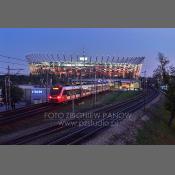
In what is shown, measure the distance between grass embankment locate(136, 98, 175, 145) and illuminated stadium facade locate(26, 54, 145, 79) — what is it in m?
4.34

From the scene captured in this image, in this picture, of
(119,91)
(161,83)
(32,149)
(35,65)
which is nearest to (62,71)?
(35,65)

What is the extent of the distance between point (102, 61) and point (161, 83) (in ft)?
40.7

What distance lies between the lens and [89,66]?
28.9m

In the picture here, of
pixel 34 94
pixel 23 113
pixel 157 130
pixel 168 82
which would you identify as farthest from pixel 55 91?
pixel 168 82

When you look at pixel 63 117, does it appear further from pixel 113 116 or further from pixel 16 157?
pixel 16 157

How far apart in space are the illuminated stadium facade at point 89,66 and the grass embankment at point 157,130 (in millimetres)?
4341

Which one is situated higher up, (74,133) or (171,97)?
(171,97)

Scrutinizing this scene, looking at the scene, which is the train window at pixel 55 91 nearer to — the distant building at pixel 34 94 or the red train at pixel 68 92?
the red train at pixel 68 92

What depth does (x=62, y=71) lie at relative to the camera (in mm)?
29141

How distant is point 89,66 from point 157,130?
362 inches

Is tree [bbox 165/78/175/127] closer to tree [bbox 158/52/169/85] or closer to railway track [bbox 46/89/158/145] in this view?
tree [bbox 158/52/169/85]

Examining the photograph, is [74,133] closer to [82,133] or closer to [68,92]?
[82,133]

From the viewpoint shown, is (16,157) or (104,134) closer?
(16,157)

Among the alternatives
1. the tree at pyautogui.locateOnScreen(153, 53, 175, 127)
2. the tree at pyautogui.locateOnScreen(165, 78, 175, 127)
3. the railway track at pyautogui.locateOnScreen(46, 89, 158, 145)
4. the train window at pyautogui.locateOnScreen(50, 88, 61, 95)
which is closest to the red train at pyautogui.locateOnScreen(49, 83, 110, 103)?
the train window at pyautogui.locateOnScreen(50, 88, 61, 95)
